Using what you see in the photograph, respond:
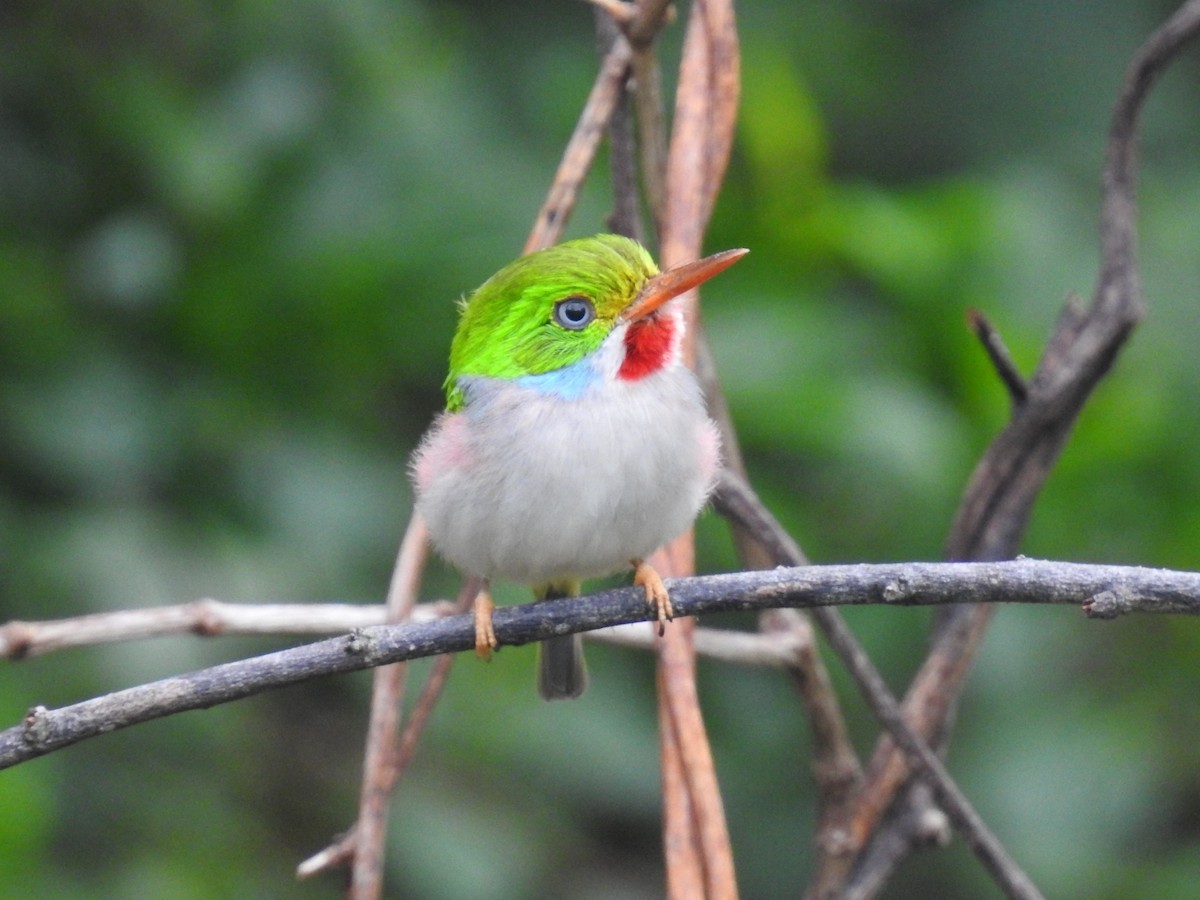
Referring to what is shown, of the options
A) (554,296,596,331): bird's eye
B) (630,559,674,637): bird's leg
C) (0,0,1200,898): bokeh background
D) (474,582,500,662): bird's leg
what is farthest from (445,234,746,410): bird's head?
(0,0,1200,898): bokeh background

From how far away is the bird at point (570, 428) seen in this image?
2570 millimetres

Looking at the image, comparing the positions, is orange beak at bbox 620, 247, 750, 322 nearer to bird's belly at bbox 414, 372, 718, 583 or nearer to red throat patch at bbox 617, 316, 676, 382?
red throat patch at bbox 617, 316, 676, 382

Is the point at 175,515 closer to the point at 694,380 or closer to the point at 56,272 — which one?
the point at 56,272

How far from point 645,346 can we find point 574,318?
14cm

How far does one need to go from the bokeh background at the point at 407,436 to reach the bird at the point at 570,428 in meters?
0.85

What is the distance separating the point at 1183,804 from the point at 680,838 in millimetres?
2435

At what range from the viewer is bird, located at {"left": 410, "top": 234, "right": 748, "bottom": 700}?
2570 millimetres

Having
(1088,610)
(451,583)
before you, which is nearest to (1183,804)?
(451,583)

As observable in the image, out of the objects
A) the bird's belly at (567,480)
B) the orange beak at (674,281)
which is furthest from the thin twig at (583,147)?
the bird's belly at (567,480)

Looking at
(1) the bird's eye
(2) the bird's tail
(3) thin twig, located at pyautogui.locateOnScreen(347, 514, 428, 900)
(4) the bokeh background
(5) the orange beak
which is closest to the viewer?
(3) thin twig, located at pyautogui.locateOnScreen(347, 514, 428, 900)

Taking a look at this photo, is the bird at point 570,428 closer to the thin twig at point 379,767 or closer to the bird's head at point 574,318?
the bird's head at point 574,318

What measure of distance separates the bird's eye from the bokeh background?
0.89 metres

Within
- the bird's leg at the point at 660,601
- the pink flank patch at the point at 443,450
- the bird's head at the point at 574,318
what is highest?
the bird's head at the point at 574,318

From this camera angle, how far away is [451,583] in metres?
3.92
